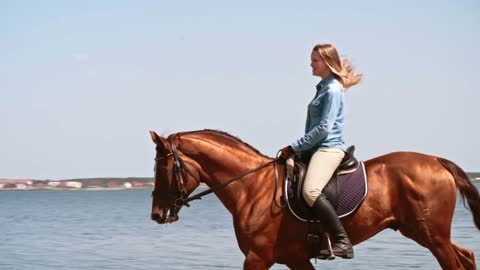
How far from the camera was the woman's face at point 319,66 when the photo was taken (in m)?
8.39

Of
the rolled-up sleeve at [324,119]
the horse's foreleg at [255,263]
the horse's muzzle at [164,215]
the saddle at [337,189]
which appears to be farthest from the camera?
the horse's muzzle at [164,215]

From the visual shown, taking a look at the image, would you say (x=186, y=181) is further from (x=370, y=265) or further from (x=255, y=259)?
(x=370, y=265)

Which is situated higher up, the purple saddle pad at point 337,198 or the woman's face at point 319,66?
the woman's face at point 319,66

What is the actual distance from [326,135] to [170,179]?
1693mm

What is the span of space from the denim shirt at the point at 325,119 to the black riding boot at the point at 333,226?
20.7 inches

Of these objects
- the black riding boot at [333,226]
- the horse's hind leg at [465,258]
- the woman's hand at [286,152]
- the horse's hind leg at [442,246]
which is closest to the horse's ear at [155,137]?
the woman's hand at [286,152]

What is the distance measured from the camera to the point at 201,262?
839 inches

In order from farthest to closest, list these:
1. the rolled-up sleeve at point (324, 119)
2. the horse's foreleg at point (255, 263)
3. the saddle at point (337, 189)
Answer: the saddle at point (337, 189) < the horse's foreleg at point (255, 263) < the rolled-up sleeve at point (324, 119)

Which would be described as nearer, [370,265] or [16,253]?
[370,265]

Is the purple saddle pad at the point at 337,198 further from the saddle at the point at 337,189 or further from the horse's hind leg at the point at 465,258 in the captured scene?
the horse's hind leg at the point at 465,258

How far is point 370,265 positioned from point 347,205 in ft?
37.6

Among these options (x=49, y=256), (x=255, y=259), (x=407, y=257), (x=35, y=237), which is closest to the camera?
(x=255, y=259)

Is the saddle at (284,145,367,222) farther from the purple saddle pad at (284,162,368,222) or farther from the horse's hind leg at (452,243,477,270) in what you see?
the horse's hind leg at (452,243,477,270)

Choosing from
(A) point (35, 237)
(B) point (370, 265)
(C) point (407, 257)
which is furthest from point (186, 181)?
(A) point (35, 237)
